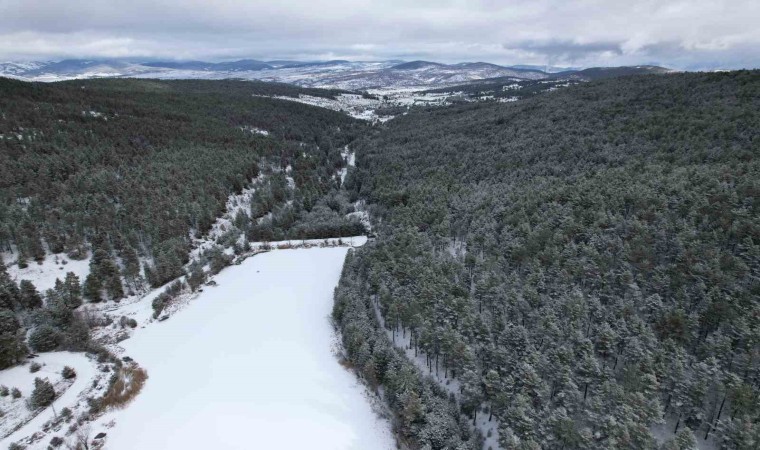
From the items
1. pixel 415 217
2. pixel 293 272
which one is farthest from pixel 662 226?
pixel 293 272

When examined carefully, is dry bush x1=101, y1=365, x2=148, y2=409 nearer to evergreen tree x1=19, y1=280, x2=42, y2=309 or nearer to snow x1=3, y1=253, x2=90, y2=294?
evergreen tree x1=19, y1=280, x2=42, y2=309

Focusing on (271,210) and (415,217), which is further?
(271,210)

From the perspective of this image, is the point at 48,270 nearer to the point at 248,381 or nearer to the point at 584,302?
the point at 248,381

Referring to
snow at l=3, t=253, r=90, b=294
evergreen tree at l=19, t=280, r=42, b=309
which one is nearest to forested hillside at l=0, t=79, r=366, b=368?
evergreen tree at l=19, t=280, r=42, b=309

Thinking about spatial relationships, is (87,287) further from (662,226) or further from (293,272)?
(662,226)

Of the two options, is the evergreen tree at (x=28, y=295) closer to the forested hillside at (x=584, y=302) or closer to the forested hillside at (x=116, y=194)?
the forested hillside at (x=116, y=194)

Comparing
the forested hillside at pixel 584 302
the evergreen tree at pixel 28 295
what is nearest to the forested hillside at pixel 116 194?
the evergreen tree at pixel 28 295
